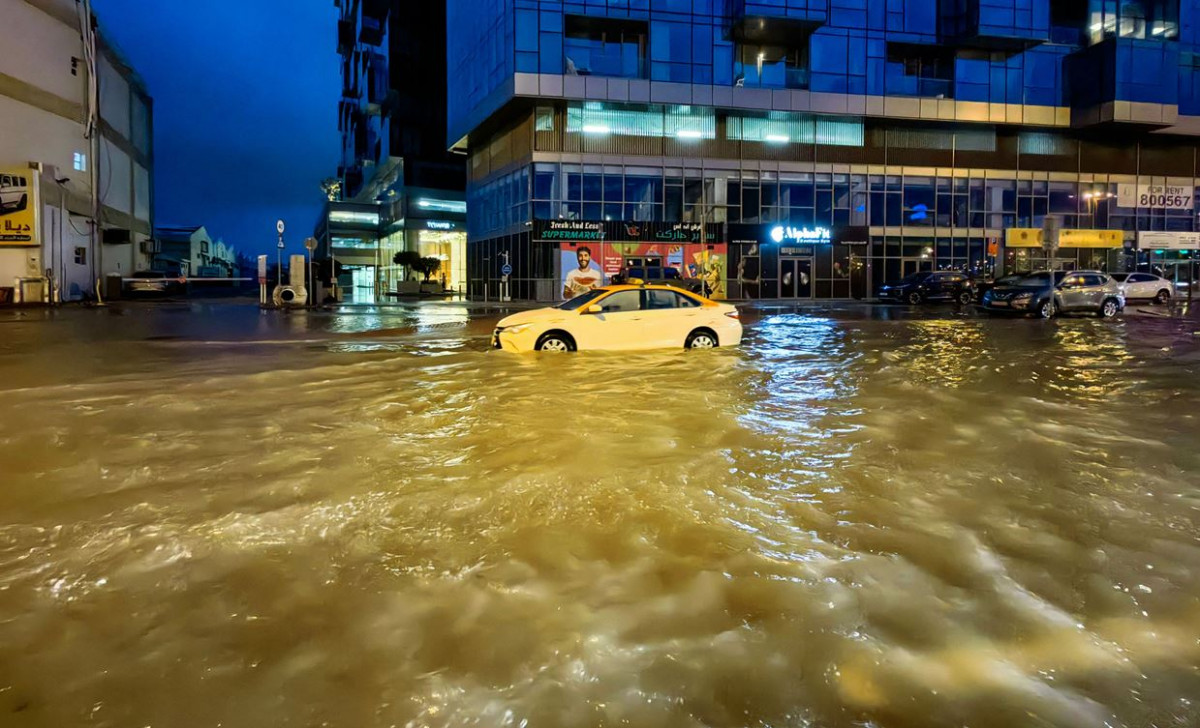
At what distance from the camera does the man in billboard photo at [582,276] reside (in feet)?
123

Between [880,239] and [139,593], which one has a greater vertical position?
[880,239]

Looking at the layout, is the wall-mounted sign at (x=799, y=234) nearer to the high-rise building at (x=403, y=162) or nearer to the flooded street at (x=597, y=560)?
the high-rise building at (x=403, y=162)

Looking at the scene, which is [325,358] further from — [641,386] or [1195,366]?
[1195,366]

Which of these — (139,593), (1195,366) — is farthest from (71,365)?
(1195,366)

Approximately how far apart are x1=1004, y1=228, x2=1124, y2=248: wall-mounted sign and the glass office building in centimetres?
12

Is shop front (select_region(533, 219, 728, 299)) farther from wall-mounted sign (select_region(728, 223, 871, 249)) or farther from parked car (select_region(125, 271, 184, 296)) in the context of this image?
parked car (select_region(125, 271, 184, 296))

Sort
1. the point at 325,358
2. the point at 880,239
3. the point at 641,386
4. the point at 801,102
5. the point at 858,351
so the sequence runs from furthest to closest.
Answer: the point at 880,239 → the point at 801,102 → the point at 858,351 → the point at 325,358 → the point at 641,386

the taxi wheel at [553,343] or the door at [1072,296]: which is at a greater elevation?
the door at [1072,296]

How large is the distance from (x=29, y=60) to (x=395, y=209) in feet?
110

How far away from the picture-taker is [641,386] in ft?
34.4

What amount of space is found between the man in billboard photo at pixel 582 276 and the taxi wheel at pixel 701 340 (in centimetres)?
2189

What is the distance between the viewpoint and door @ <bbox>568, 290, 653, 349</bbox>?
14.1 metres

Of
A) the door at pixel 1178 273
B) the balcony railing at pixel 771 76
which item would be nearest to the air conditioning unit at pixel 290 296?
the balcony railing at pixel 771 76

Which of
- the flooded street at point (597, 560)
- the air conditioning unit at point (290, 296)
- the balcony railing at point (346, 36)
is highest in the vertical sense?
the balcony railing at point (346, 36)
